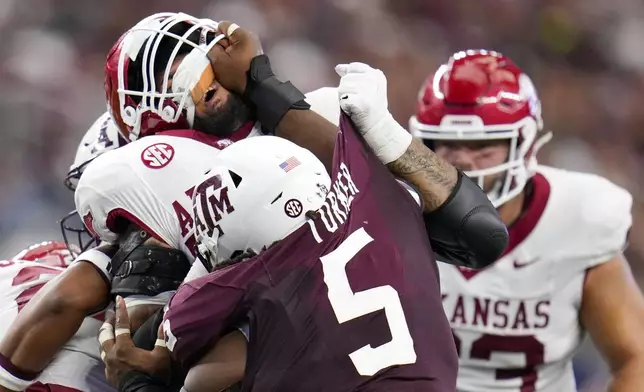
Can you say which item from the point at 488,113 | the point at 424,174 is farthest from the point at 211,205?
the point at 488,113

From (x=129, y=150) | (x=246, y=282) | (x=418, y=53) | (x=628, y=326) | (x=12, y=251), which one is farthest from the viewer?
(x=418, y=53)

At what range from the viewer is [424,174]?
236 centimetres

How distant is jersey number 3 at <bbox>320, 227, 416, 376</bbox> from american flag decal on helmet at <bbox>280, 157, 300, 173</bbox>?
0.52ft

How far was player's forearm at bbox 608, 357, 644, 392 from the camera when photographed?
3.08 m

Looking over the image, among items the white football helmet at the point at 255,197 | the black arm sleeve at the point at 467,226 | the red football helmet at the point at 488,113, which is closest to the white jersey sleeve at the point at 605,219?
the red football helmet at the point at 488,113

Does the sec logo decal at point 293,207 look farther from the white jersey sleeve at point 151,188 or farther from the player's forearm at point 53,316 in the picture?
the player's forearm at point 53,316

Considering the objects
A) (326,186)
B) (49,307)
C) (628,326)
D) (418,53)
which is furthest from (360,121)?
(418,53)

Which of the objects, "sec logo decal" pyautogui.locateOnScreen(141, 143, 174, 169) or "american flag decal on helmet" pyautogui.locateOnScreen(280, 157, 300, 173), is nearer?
"american flag decal on helmet" pyautogui.locateOnScreen(280, 157, 300, 173)

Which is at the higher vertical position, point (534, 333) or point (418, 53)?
point (534, 333)

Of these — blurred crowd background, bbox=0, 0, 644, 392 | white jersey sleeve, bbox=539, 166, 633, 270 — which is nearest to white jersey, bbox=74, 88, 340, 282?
white jersey sleeve, bbox=539, 166, 633, 270

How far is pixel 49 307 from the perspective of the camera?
2.40 meters

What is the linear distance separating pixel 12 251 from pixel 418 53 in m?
2.32

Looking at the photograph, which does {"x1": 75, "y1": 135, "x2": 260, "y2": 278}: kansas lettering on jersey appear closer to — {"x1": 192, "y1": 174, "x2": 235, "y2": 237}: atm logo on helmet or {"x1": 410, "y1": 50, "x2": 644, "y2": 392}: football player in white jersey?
{"x1": 192, "y1": 174, "x2": 235, "y2": 237}: atm logo on helmet

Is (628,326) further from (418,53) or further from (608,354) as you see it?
(418,53)
